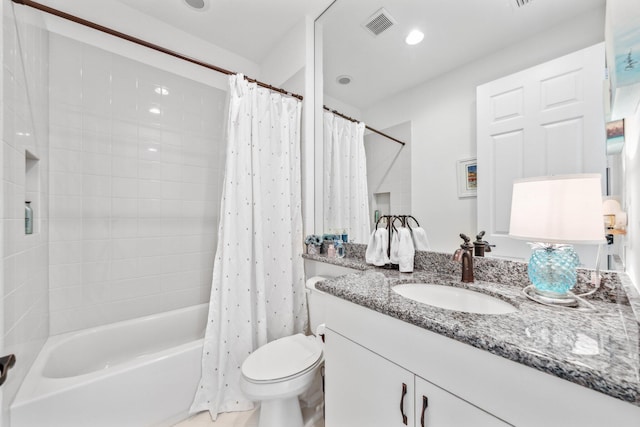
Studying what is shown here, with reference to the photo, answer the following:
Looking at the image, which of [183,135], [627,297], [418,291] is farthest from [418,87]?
[183,135]

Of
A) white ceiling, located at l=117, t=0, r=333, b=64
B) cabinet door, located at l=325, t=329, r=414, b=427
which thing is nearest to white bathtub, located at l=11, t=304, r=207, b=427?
cabinet door, located at l=325, t=329, r=414, b=427

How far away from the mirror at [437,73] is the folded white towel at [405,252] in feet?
0.40

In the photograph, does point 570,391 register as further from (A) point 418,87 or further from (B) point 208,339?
(B) point 208,339

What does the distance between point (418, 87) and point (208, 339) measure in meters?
1.88

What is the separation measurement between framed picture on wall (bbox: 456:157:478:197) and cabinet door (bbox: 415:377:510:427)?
0.81m

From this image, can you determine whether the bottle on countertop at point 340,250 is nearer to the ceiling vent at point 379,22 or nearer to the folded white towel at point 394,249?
the folded white towel at point 394,249

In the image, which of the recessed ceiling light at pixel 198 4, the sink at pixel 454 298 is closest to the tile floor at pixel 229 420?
the sink at pixel 454 298

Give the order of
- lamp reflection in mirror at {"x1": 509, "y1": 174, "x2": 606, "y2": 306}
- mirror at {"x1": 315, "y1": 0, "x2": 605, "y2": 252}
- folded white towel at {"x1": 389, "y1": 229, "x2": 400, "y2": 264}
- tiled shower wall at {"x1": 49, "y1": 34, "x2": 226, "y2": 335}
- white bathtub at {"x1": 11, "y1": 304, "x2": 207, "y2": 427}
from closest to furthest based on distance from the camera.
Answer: lamp reflection in mirror at {"x1": 509, "y1": 174, "x2": 606, "y2": 306} → mirror at {"x1": 315, "y1": 0, "x2": 605, "y2": 252} → white bathtub at {"x1": 11, "y1": 304, "x2": 207, "y2": 427} → folded white towel at {"x1": 389, "y1": 229, "x2": 400, "y2": 264} → tiled shower wall at {"x1": 49, "y1": 34, "x2": 226, "y2": 335}

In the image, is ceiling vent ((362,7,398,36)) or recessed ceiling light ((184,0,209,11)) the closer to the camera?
ceiling vent ((362,7,398,36))

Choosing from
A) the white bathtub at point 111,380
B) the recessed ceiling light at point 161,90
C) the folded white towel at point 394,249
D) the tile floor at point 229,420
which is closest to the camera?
the white bathtub at point 111,380

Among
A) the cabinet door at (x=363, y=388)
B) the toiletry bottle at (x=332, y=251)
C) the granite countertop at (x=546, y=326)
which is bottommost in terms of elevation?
the cabinet door at (x=363, y=388)

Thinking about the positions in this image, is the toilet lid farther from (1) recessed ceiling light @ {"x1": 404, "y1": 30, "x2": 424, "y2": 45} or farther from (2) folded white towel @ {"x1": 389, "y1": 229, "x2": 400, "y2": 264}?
(1) recessed ceiling light @ {"x1": 404, "y1": 30, "x2": 424, "y2": 45}

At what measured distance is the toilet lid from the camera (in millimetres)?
1177

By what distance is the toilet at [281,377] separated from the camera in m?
1.13
